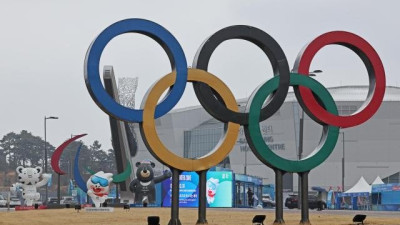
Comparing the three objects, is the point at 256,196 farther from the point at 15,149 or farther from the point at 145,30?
the point at 15,149

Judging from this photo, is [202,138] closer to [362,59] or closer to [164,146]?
[362,59]

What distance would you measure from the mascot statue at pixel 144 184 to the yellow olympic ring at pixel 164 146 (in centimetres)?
3276

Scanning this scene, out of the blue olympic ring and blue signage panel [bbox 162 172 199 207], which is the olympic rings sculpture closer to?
the blue olympic ring

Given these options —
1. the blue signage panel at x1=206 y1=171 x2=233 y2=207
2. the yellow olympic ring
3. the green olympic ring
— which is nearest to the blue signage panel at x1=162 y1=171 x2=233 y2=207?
the blue signage panel at x1=206 y1=171 x2=233 y2=207

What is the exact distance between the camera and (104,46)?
1067 inches

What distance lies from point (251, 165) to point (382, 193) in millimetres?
67407

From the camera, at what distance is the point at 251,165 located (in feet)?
432

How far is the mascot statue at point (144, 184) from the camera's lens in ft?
203

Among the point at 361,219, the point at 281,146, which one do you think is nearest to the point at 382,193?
the point at 361,219

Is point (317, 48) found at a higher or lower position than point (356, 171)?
higher

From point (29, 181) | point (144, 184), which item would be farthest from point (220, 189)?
point (29, 181)

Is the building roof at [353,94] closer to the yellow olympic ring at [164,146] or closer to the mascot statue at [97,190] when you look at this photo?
the mascot statue at [97,190]

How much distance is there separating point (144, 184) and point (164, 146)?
34525mm

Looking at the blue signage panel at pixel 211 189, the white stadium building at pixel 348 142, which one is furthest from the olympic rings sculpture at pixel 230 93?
the white stadium building at pixel 348 142
